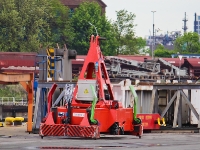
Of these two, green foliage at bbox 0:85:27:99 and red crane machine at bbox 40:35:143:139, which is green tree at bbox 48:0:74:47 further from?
red crane machine at bbox 40:35:143:139

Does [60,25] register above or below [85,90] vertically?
above

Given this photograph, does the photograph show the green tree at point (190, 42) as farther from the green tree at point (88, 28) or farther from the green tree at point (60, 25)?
the green tree at point (60, 25)

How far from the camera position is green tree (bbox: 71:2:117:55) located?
11431cm

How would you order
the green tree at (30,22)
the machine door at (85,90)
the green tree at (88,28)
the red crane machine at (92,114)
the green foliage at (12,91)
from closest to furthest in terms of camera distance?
the red crane machine at (92,114)
the machine door at (85,90)
the green foliage at (12,91)
the green tree at (30,22)
the green tree at (88,28)

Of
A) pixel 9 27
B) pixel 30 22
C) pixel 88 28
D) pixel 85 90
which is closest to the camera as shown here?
pixel 85 90

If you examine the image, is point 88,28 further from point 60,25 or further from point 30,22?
point 30,22

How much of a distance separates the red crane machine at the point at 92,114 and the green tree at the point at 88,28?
252 feet

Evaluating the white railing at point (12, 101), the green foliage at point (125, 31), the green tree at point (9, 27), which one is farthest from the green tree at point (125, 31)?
the white railing at point (12, 101)

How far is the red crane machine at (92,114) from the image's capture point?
34.0 meters

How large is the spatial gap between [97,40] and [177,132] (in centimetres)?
844

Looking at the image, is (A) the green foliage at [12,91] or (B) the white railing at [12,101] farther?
(A) the green foliage at [12,91]

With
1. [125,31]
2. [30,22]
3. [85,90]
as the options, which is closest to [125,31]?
[125,31]

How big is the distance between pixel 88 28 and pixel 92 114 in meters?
81.9

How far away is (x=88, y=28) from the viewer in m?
115
